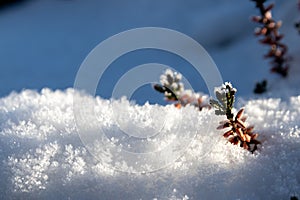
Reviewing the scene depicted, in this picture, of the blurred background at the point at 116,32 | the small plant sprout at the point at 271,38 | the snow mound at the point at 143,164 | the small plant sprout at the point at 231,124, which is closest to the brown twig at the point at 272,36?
the small plant sprout at the point at 271,38

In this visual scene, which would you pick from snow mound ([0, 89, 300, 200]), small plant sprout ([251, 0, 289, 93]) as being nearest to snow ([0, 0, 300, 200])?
snow mound ([0, 89, 300, 200])

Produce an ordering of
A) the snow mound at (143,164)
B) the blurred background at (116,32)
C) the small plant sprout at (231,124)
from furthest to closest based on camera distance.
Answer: the blurred background at (116,32) → the small plant sprout at (231,124) → the snow mound at (143,164)

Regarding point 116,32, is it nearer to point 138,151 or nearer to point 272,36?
point 272,36

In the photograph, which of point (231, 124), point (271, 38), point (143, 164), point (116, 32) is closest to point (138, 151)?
point (143, 164)

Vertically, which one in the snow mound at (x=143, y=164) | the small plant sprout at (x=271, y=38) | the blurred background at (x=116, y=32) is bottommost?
the snow mound at (x=143, y=164)

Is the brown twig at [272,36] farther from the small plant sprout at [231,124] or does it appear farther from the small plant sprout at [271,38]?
the small plant sprout at [231,124]

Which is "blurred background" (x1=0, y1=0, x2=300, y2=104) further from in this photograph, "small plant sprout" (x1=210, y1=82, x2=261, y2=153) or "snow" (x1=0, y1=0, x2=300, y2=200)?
"small plant sprout" (x1=210, y1=82, x2=261, y2=153)
